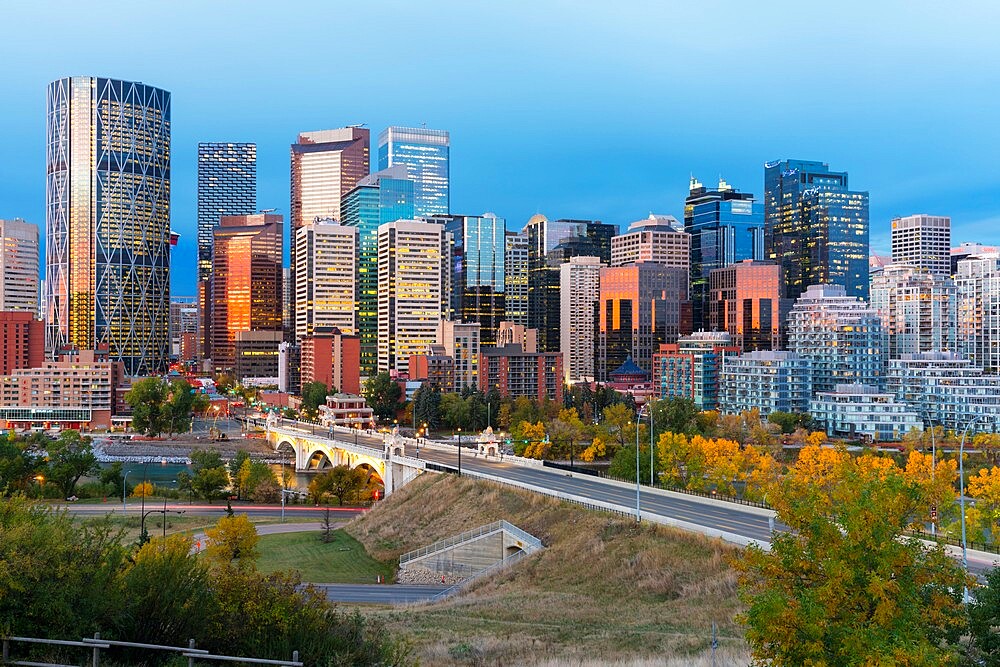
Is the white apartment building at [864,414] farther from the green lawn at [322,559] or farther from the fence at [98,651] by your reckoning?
the fence at [98,651]

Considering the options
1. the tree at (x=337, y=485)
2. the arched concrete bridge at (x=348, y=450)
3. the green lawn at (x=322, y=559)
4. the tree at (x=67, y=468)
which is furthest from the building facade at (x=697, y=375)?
the green lawn at (x=322, y=559)

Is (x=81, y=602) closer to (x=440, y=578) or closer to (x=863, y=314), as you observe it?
(x=440, y=578)

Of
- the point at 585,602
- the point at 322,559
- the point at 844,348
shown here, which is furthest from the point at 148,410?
the point at 585,602

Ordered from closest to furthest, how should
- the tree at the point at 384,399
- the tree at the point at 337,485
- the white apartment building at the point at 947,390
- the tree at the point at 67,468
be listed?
the tree at the point at 67,468
the tree at the point at 337,485
the white apartment building at the point at 947,390
the tree at the point at 384,399

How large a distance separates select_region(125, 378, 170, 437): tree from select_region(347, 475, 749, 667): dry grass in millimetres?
122208

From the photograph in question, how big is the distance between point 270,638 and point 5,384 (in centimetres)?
19789

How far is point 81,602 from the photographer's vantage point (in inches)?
942

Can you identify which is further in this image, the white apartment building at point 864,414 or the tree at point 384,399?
the tree at point 384,399

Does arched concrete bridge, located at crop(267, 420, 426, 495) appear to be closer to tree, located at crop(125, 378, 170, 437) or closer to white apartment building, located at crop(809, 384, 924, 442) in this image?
tree, located at crop(125, 378, 170, 437)

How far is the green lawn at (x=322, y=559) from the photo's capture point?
65.6 m

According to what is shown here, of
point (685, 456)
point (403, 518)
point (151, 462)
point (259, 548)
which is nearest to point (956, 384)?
point (685, 456)

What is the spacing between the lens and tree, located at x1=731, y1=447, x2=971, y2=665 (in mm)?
22125

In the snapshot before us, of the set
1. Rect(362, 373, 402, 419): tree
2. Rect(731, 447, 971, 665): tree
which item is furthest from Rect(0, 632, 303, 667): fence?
Rect(362, 373, 402, 419): tree

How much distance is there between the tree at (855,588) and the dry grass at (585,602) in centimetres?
711
